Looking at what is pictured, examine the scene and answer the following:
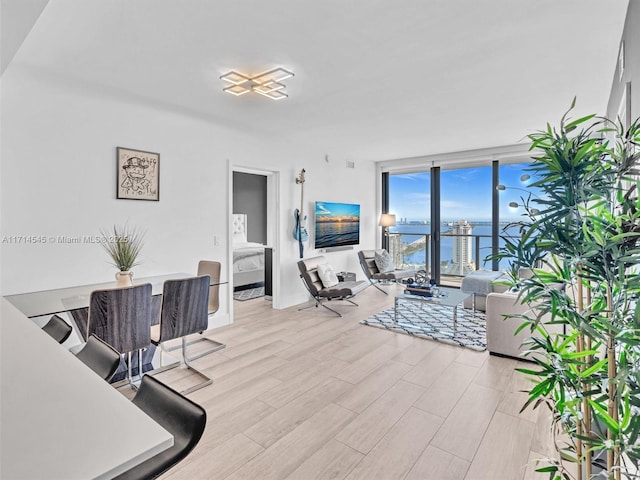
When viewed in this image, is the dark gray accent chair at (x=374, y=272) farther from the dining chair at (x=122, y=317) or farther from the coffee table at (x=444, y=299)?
the dining chair at (x=122, y=317)

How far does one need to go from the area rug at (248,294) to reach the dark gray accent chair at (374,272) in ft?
6.78

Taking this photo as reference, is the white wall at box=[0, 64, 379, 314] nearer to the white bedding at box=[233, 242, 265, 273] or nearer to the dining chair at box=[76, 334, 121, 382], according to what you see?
the white bedding at box=[233, 242, 265, 273]

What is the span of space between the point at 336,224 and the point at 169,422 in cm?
568

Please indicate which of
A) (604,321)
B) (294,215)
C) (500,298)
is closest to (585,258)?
(604,321)

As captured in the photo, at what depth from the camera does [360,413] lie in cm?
248

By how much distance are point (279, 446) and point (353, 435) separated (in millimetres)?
484

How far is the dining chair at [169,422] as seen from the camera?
877 mm

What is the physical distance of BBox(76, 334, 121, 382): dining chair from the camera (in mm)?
1413

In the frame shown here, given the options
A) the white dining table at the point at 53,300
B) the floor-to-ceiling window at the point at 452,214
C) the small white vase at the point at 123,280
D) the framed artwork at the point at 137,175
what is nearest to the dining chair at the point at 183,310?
the white dining table at the point at 53,300

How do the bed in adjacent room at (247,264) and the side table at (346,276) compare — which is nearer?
the side table at (346,276)

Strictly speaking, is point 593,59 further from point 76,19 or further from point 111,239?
point 111,239

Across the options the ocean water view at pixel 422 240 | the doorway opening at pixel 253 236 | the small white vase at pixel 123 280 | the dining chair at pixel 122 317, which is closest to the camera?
the dining chair at pixel 122 317

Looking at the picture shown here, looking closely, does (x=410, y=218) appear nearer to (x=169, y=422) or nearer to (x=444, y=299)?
(x=444, y=299)

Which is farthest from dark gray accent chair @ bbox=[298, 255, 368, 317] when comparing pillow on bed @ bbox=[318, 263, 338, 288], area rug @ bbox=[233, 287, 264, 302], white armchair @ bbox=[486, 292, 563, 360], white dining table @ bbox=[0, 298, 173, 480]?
white dining table @ bbox=[0, 298, 173, 480]
